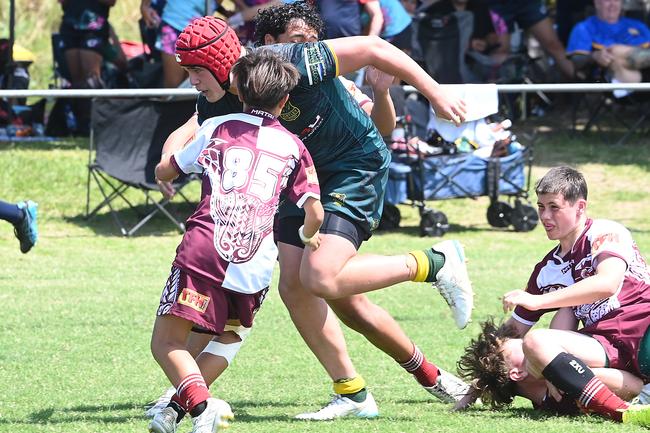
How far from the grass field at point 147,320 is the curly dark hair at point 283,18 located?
65.1 inches

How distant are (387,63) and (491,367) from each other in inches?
52.2

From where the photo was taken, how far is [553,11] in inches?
646

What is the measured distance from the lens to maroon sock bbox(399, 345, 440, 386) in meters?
5.38

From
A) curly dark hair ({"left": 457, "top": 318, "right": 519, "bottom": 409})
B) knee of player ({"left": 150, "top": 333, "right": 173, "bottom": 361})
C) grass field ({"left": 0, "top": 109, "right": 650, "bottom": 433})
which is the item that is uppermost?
knee of player ({"left": 150, "top": 333, "right": 173, "bottom": 361})

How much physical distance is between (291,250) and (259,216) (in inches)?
26.1

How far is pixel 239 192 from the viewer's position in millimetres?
4449

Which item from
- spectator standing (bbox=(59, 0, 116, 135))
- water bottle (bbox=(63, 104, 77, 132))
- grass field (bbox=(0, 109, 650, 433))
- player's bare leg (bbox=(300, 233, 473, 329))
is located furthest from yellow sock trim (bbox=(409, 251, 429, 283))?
water bottle (bbox=(63, 104, 77, 132))

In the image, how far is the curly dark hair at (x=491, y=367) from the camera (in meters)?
5.08

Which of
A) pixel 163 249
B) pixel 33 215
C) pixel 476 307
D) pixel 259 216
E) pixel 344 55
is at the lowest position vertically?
pixel 163 249

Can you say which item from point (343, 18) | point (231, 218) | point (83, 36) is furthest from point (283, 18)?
point (83, 36)

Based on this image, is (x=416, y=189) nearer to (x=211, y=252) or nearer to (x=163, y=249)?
(x=163, y=249)

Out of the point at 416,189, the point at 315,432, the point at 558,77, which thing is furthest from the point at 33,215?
the point at 558,77

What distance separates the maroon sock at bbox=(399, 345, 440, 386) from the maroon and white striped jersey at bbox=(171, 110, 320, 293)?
3.67 ft

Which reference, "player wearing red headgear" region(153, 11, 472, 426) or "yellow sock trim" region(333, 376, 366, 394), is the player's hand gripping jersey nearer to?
"player wearing red headgear" region(153, 11, 472, 426)
